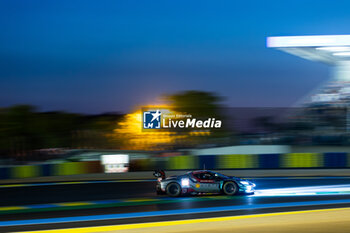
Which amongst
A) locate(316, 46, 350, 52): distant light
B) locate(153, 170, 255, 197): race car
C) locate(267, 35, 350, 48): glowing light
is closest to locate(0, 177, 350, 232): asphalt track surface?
locate(153, 170, 255, 197): race car

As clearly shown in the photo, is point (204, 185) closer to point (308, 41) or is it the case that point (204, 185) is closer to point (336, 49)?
point (308, 41)

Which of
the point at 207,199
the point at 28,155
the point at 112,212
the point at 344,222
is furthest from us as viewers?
the point at 28,155

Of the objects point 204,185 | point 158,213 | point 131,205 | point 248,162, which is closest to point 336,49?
point 248,162

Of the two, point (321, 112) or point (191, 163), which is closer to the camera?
point (191, 163)

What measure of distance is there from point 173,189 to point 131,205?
1695mm

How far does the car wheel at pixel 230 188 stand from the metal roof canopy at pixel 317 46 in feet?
51.6

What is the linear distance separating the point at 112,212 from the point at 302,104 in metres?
20.1

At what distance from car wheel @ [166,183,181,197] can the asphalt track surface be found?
1.04 feet

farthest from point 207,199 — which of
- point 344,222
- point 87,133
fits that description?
point 87,133

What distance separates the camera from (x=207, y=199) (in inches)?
464

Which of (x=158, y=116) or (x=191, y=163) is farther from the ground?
(x=158, y=116)

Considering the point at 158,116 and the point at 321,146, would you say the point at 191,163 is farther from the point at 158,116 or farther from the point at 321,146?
the point at 321,146

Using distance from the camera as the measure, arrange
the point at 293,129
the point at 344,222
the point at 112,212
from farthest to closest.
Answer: the point at 293,129
the point at 112,212
the point at 344,222

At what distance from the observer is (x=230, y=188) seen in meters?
12.2
